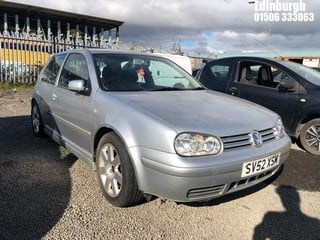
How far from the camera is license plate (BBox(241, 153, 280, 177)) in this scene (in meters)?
2.92

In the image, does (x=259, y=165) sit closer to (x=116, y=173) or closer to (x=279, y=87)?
(x=116, y=173)

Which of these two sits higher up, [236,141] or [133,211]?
[236,141]

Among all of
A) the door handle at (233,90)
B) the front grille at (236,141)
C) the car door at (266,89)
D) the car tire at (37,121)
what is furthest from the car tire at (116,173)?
the door handle at (233,90)

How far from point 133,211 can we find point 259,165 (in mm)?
1245

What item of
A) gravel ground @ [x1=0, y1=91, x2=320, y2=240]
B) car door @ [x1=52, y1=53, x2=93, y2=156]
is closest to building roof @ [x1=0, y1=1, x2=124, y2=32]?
car door @ [x1=52, y1=53, x2=93, y2=156]

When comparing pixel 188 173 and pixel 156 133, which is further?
pixel 156 133

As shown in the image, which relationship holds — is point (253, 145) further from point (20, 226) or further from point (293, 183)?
point (20, 226)

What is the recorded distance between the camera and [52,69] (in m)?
5.18

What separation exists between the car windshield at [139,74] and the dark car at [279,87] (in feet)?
6.04

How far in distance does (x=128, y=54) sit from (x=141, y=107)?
151 cm

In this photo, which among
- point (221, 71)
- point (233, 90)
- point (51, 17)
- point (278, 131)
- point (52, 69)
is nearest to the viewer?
point (278, 131)

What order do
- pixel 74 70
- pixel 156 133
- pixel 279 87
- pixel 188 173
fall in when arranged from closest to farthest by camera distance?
pixel 188 173 < pixel 156 133 < pixel 74 70 < pixel 279 87

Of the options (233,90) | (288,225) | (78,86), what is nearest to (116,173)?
(78,86)

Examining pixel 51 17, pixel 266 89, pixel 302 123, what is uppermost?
pixel 51 17
